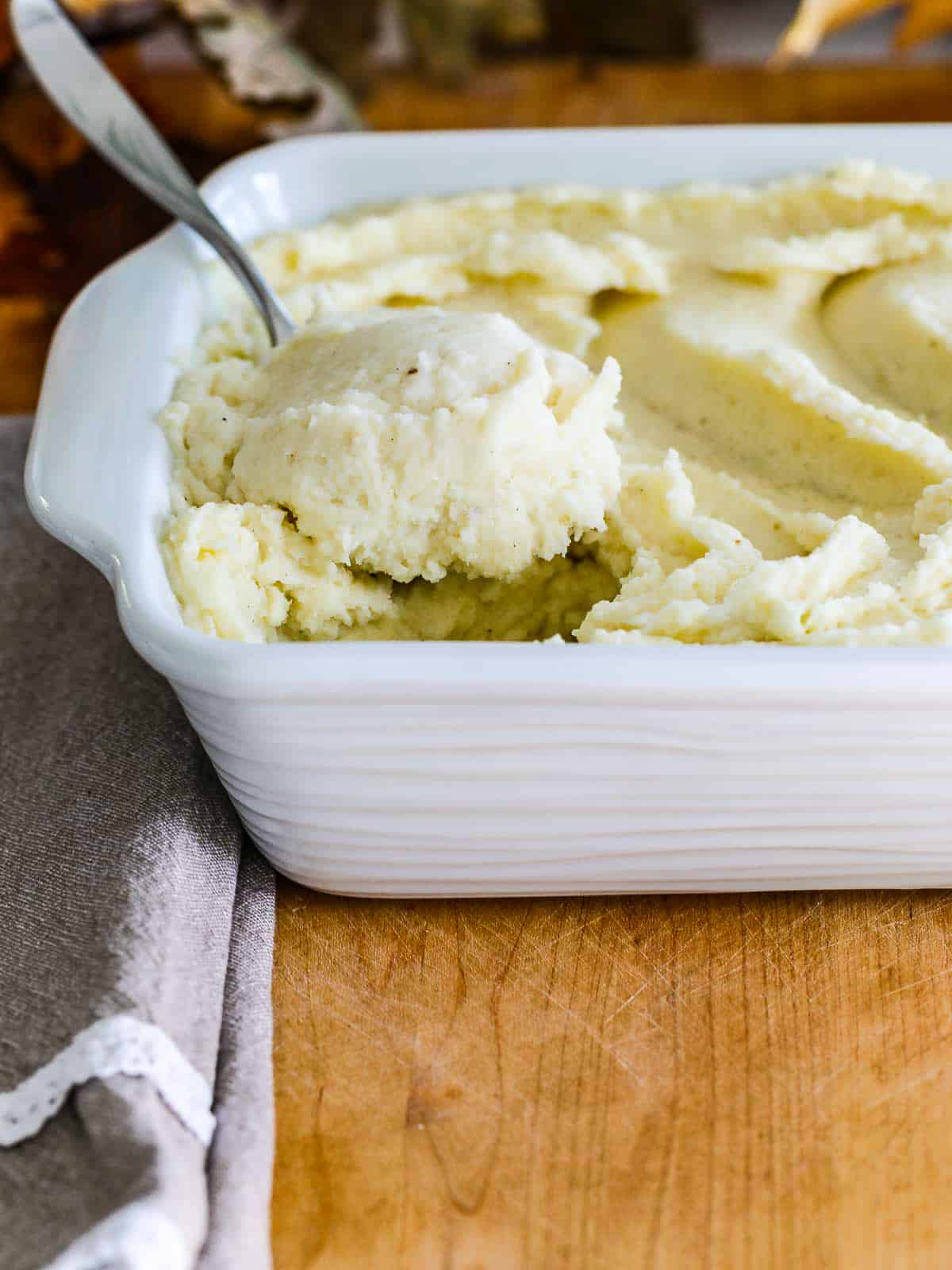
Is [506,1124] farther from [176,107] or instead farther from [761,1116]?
[176,107]

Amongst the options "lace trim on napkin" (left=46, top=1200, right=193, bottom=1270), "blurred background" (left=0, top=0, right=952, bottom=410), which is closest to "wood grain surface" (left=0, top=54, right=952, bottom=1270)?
"lace trim on napkin" (left=46, top=1200, right=193, bottom=1270)

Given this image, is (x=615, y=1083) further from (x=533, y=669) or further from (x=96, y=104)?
(x=96, y=104)

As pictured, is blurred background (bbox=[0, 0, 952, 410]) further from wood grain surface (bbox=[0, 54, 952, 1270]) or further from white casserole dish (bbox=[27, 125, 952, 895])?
wood grain surface (bbox=[0, 54, 952, 1270])

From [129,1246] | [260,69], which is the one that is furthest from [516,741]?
[260,69]

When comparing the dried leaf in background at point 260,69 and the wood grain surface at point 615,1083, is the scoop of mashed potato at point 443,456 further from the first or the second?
the dried leaf in background at point 260,69

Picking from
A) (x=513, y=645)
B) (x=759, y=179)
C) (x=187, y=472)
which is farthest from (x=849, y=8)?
(x=513, y=645)

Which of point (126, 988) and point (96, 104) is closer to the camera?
point (126, 988)

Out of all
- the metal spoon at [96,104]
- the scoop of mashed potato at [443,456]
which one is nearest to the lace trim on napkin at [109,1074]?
the scoop of mashed potato at [443,456]
